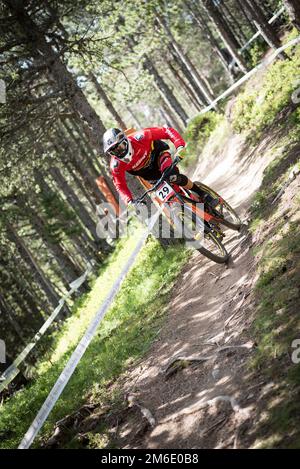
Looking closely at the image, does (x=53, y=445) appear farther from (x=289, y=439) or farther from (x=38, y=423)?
(x=289, y=439)

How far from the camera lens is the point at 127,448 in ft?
18.8

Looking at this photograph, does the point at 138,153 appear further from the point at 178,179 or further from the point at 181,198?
the point at 181,198

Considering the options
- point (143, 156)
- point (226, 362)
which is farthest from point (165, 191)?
point (226, 362)

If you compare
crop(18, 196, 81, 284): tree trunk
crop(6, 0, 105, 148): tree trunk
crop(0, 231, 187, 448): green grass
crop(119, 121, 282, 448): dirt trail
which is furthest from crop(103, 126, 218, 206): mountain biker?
crop(18, 196, 81, 284): tree trunk

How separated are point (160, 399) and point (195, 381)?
0.59 meters

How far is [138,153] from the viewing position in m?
8.74

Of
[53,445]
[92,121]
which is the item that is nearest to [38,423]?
[53,445]

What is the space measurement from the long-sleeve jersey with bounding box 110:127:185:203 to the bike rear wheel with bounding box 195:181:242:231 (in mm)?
1155

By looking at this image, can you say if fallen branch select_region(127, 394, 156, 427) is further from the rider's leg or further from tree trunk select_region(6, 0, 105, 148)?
tree trunk select_region(6, 0, 105, 148)

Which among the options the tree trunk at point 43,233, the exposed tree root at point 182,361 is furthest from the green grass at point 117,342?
the tree trunk at point 43,233

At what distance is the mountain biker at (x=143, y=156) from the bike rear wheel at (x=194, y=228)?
0.51 meters

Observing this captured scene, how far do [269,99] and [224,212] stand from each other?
7.44 metres

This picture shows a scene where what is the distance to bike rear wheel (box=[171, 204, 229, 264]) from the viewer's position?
28.7 ft

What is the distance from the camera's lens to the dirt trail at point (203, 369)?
16.4ft
